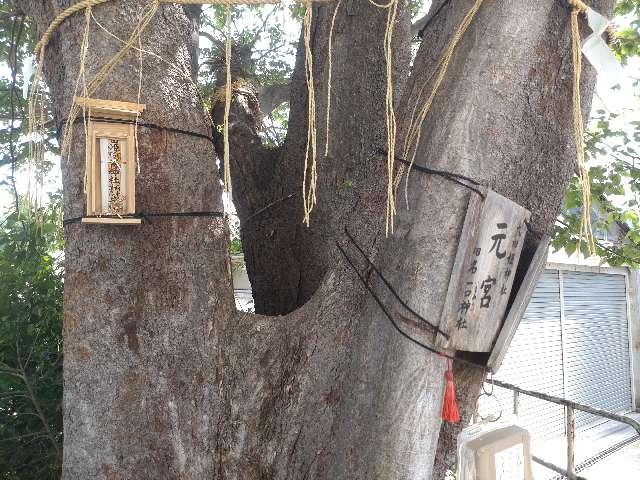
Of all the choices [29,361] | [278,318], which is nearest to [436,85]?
[278,318]

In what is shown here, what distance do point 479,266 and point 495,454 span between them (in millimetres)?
556

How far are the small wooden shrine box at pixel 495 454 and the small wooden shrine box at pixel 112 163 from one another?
1.33m

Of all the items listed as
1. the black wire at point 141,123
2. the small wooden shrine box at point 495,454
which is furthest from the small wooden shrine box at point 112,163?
the small wooden shrine box at point 495,454

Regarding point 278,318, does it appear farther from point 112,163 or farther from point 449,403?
point 112,163

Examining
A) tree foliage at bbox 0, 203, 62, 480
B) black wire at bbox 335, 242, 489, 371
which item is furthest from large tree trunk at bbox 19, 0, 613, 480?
tree foliage at bbox 0, 203, 62, 480

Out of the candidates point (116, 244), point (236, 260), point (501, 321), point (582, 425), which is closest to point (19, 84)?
point (236, 260)

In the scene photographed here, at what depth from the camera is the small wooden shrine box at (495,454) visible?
143cm

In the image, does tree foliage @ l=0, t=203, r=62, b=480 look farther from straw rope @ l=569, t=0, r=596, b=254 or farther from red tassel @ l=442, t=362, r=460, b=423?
straw rope @ l=569, t=0, r=596, b=254

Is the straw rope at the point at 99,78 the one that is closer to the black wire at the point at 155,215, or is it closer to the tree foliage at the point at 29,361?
the black wire at the point at 155,215

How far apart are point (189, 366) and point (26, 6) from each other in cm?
175

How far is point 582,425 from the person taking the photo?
7.75 metres

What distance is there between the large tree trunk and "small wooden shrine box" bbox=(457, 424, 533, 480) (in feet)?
0.81

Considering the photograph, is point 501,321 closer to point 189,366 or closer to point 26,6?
point 189,366

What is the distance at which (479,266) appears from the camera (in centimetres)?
169
